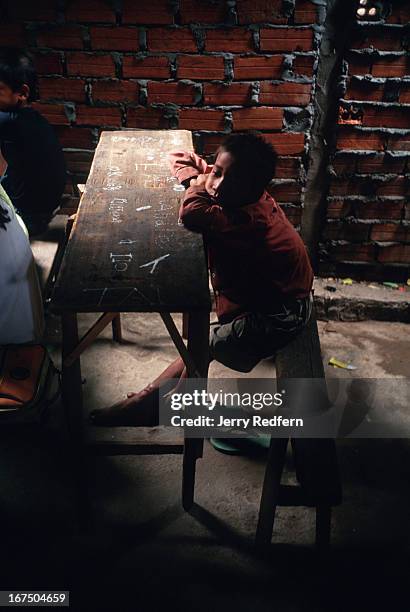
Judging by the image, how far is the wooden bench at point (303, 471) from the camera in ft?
6.39

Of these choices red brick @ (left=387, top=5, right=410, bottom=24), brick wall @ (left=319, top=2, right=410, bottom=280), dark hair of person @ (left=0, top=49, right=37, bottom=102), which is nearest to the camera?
dark hair of person @ (left=0, top=49, right=37, bottom=102)

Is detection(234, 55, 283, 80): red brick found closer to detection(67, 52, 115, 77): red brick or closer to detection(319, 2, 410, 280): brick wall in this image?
detection(319, 2, 410, 280): brick wall

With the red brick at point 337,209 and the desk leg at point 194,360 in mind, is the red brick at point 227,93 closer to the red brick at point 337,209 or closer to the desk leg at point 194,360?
the red brick at point 337,209

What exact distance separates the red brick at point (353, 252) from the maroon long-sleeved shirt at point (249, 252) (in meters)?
1.55

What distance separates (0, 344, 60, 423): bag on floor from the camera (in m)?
2.13

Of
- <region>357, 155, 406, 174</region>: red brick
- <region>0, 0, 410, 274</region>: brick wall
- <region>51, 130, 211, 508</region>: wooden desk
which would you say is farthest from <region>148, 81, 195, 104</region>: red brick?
<region>357, 155, 406, 174</region>: red brick

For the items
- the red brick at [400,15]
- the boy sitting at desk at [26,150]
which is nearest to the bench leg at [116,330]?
the boy sitting at desk at [26,150]

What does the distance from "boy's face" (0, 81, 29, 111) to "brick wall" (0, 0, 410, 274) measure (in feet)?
1.71

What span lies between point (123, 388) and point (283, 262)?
134 cm

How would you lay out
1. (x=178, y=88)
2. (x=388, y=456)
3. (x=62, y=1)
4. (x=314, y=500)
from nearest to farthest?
Answer: (x=314, y=500)
(x=388, y=456)
(x=62, y=1)
(x=178, y=88)

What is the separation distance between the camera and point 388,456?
2805 mm

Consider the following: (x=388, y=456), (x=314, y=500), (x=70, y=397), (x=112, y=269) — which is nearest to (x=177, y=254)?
(x=112, y=269)

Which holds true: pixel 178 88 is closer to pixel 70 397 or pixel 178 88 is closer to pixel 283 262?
pixel 283 262

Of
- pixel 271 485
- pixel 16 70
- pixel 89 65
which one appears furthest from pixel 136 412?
pixel 89 65
